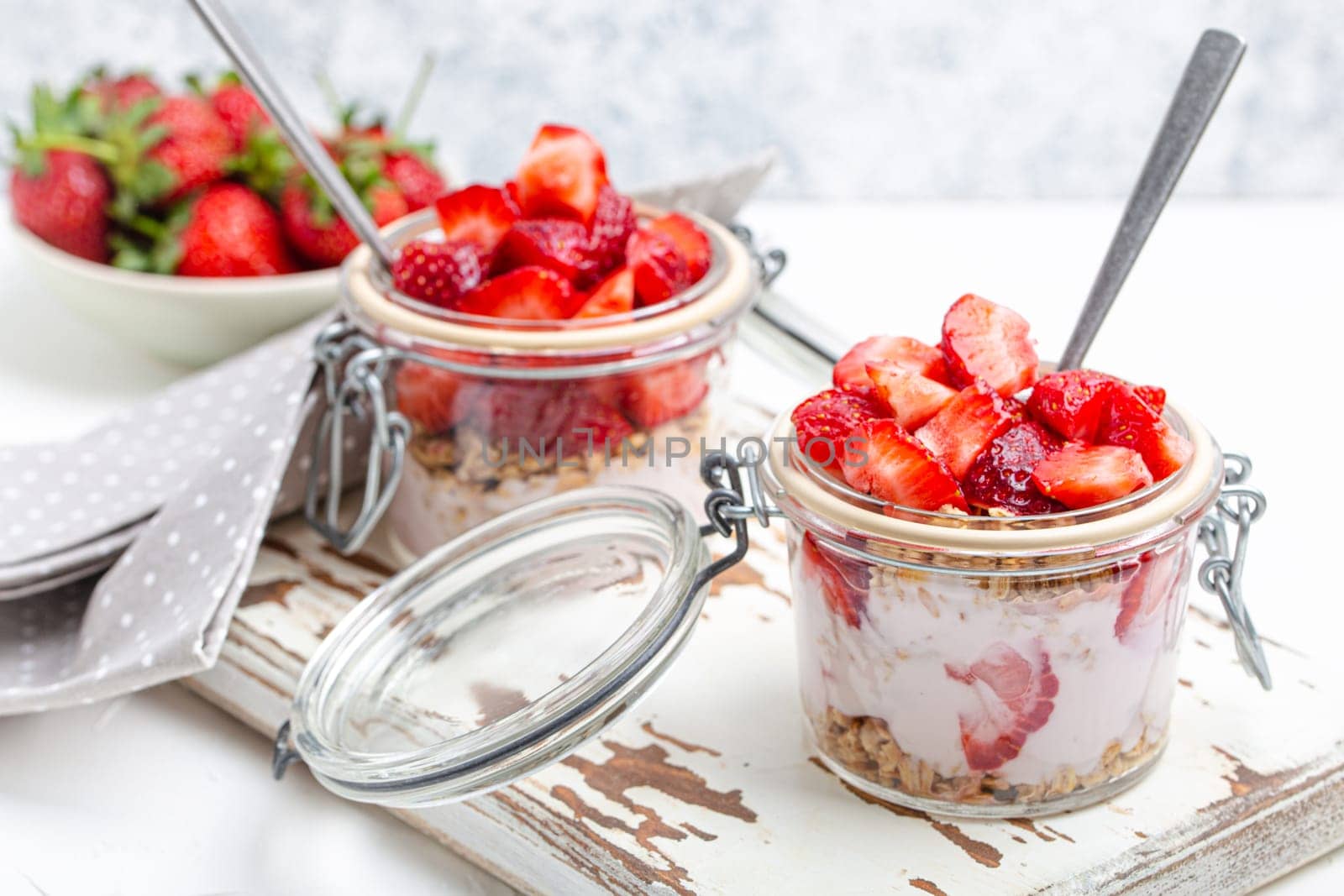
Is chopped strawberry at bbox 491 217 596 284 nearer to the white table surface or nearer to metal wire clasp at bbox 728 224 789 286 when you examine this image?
metal wire clasp at bbox 728 224 789 286

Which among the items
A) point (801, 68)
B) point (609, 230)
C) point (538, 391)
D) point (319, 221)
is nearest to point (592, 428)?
point (538, 391)

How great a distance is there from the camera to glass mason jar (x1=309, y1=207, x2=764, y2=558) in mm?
971

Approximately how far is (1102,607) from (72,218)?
3.57ft

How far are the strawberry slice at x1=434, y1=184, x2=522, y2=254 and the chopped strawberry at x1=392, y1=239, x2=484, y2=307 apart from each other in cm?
2

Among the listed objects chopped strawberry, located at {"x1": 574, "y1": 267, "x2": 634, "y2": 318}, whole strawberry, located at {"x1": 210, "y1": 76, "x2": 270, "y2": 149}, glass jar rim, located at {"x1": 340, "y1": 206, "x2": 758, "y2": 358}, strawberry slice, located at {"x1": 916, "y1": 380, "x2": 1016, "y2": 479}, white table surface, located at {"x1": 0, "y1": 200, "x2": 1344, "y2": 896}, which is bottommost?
white table surface, located at {"x1": 0, "y1": 200, "x2": 1344, "y2": 896}

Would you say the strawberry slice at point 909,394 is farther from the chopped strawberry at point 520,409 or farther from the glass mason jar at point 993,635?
the chopped strawberry at point 520,409

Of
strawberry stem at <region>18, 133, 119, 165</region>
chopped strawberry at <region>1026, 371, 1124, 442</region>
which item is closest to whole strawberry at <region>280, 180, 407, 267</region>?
strawberry stem at <region>18, 133, 119, 165</region>

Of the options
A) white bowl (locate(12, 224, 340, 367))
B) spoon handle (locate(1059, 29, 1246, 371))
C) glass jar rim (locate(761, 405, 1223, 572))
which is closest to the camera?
glass jar rim (locate(761, 405, 1223, 572))

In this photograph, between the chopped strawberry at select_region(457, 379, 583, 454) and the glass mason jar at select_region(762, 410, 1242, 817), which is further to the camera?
the chopped strawberry at select_region(457, 379, 583, 454)

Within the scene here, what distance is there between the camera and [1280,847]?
792 millimetres

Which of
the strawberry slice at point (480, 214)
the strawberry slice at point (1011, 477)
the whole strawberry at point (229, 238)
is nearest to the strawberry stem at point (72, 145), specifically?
the whole strawberry at point (229, 238)

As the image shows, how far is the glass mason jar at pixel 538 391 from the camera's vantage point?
97 cm

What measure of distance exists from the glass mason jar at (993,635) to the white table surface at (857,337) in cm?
16

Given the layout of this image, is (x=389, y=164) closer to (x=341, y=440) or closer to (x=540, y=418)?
(x=341, y=440)
